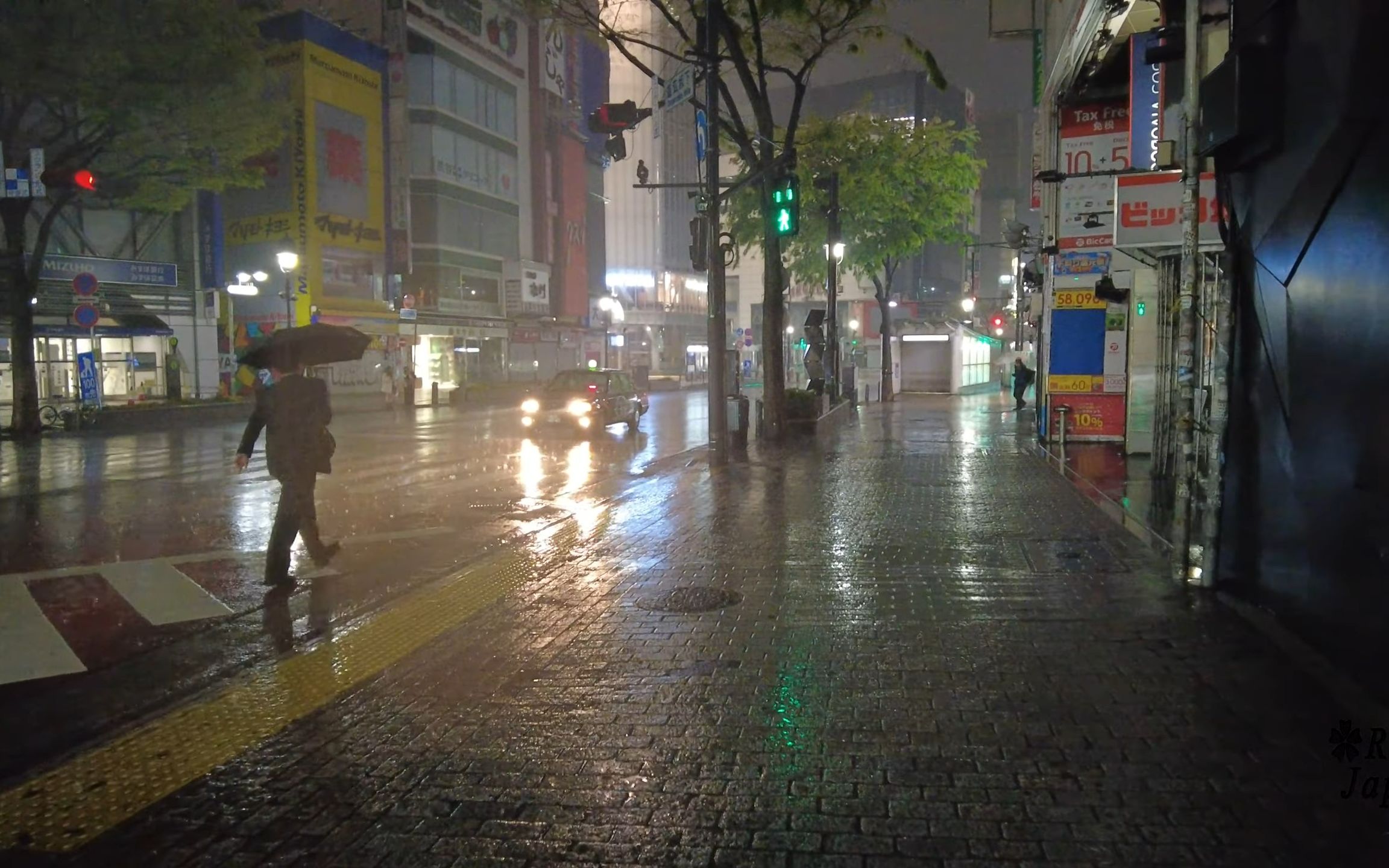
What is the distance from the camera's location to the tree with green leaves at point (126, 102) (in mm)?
21422

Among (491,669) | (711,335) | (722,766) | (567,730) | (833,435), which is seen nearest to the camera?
(722,766)

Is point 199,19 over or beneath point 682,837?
over

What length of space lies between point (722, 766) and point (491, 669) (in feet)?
6.39

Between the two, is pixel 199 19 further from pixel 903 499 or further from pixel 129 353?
pixel 903 499

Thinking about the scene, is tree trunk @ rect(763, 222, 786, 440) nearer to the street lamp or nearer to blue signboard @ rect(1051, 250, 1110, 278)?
blue signboard @ rect(1051, 250, 1110, 278)

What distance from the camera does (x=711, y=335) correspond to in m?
17.8

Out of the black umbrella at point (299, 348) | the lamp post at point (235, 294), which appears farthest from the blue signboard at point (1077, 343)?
the lamp post at point (235, 294)

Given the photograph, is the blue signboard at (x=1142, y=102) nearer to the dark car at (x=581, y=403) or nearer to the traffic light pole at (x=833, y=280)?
the traffic light pole at (x=833, y=280)

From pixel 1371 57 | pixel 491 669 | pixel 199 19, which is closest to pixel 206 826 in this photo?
pixel 491 669

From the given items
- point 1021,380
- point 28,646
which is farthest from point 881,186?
point 28,646

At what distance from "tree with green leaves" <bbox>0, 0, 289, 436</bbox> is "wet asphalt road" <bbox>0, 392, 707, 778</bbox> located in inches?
201

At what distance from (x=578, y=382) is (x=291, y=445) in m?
16.9

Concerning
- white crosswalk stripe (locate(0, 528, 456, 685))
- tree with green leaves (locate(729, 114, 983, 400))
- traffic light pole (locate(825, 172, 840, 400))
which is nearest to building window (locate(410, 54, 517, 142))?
tree with green leaves (locate(729, 114, 983, 400))

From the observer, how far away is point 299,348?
8.27m
